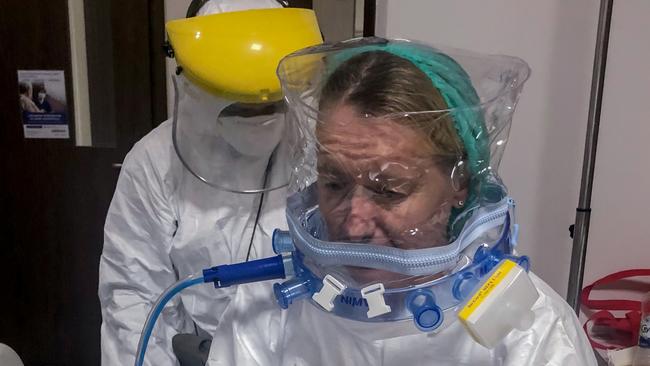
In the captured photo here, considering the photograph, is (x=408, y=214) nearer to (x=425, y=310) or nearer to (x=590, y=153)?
(x=425, y=310)

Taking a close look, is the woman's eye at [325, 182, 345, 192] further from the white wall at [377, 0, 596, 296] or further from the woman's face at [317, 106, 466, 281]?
the white wall at [377, 0, 596, 296]

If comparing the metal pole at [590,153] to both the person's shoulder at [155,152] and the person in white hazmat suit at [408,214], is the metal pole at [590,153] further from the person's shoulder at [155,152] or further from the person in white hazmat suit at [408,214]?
the person's shoulder at [155,152]

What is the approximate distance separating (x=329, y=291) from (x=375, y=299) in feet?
0.18

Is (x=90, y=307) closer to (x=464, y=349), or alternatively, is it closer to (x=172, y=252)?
(x=172, y=252)

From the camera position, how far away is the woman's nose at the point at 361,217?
28.5 inches

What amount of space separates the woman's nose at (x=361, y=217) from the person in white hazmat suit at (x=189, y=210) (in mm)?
380

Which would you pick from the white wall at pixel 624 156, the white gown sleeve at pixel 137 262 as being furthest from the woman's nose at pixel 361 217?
the white wall at pixel 624 156

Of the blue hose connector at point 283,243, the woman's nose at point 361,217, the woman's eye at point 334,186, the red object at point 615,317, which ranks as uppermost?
the woman's eye at point 334,186

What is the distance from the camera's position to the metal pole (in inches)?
48.5

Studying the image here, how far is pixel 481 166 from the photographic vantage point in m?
0.76

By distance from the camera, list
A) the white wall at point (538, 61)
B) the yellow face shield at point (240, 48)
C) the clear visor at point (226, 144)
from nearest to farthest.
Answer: the yellow face shield at point (240, 48) < the clear visor at point (226, 144) < the white wall at point (538, 61)

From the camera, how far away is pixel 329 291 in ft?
2.35

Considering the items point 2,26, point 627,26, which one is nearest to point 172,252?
point 627,26

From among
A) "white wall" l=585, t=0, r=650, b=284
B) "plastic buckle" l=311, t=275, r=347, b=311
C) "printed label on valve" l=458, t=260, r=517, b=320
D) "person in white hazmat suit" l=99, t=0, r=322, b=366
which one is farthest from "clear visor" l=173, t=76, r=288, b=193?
"white wall" l=585, t=0, r=650, b=284
